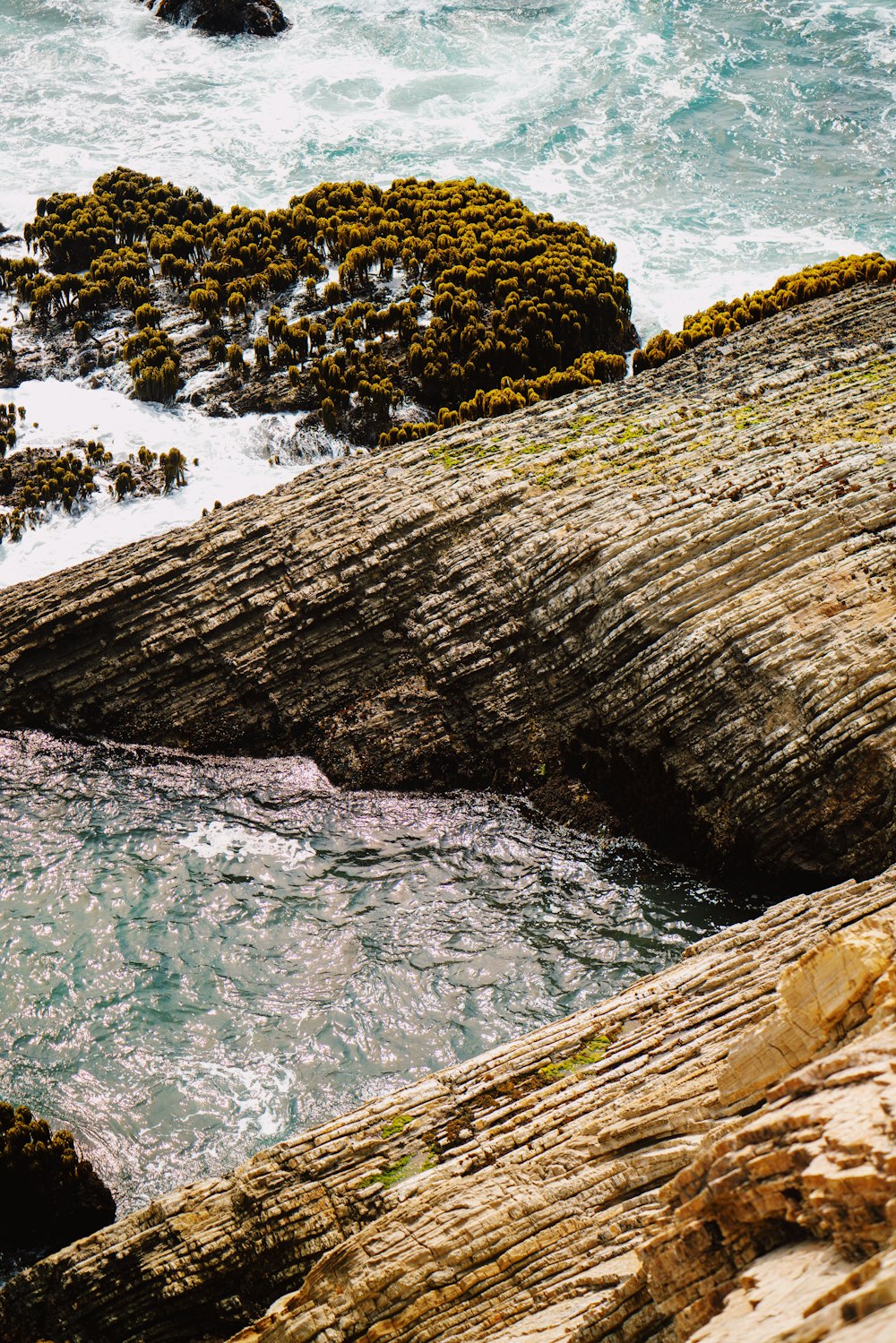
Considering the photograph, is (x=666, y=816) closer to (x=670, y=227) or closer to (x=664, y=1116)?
(x=664, y=1116)

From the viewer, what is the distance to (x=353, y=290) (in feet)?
88.6

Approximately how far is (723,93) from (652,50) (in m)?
4.37

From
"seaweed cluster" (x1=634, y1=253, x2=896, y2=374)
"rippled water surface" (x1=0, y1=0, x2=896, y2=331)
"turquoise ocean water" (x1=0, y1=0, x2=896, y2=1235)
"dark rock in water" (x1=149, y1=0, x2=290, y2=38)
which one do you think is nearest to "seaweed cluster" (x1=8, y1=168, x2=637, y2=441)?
"seaweed cluster" (x1=634, y1=253, x2=896, y2=374)

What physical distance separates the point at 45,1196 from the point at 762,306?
20957mm

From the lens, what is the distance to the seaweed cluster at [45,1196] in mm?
11773

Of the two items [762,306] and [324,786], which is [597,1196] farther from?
[762,306]

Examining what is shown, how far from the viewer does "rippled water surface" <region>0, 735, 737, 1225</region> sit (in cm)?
1301

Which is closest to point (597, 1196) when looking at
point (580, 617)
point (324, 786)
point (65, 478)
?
point (580, 617)

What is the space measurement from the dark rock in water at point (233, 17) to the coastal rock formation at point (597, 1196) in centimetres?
4403

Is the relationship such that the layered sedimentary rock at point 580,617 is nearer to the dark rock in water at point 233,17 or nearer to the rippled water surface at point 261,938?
the rippled water surface at point 261,938

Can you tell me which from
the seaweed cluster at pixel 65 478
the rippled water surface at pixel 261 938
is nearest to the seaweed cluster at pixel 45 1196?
the rippled water surface at pixel 261 938

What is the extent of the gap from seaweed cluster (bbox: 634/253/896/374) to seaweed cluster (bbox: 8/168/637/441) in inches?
33.3

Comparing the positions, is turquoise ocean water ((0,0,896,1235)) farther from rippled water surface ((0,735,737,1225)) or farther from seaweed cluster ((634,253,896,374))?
seaweed cluster ((634,253,896,374))

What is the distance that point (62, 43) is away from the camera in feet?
142
